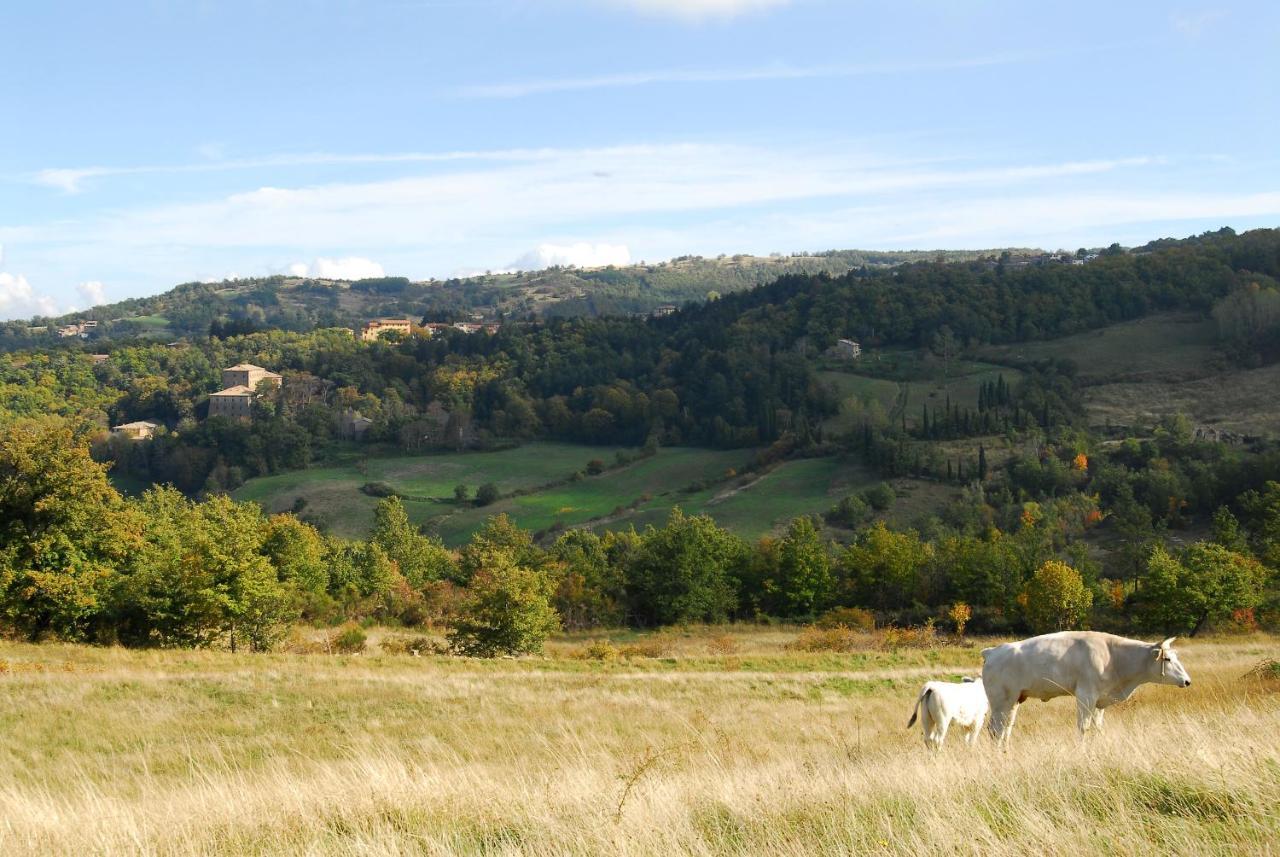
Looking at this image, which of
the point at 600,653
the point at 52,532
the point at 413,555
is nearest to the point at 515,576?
the point at 600,653

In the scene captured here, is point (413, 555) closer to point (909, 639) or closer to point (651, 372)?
point (909, 639)

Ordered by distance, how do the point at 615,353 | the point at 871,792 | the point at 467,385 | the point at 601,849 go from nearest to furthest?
the point at 601,849 < the point at 871,792 < the point at 467,385 < the point at 615,353

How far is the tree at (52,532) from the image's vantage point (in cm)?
2973

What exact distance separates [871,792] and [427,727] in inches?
494

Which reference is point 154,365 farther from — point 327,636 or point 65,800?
point 65,800

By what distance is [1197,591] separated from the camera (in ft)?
140

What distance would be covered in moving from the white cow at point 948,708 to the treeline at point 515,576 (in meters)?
26.3

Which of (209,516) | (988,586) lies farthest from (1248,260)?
(209,516)

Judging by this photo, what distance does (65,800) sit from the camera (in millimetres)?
7676

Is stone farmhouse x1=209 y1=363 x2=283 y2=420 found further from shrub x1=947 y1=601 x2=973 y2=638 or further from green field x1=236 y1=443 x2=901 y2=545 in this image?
shrub x1=947 y1=601 x2=973 y2=638

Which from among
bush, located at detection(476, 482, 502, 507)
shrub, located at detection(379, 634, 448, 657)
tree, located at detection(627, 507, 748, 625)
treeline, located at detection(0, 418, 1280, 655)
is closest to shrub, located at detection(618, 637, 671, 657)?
treeline, located at detection(0, 418, 1280, 655)

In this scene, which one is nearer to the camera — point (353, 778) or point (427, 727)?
point (353, 778)

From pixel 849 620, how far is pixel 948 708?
41.1 metres

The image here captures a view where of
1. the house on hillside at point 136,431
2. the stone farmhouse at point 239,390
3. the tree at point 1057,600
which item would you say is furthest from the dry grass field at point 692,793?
the stone farmhouse at point 239,390
